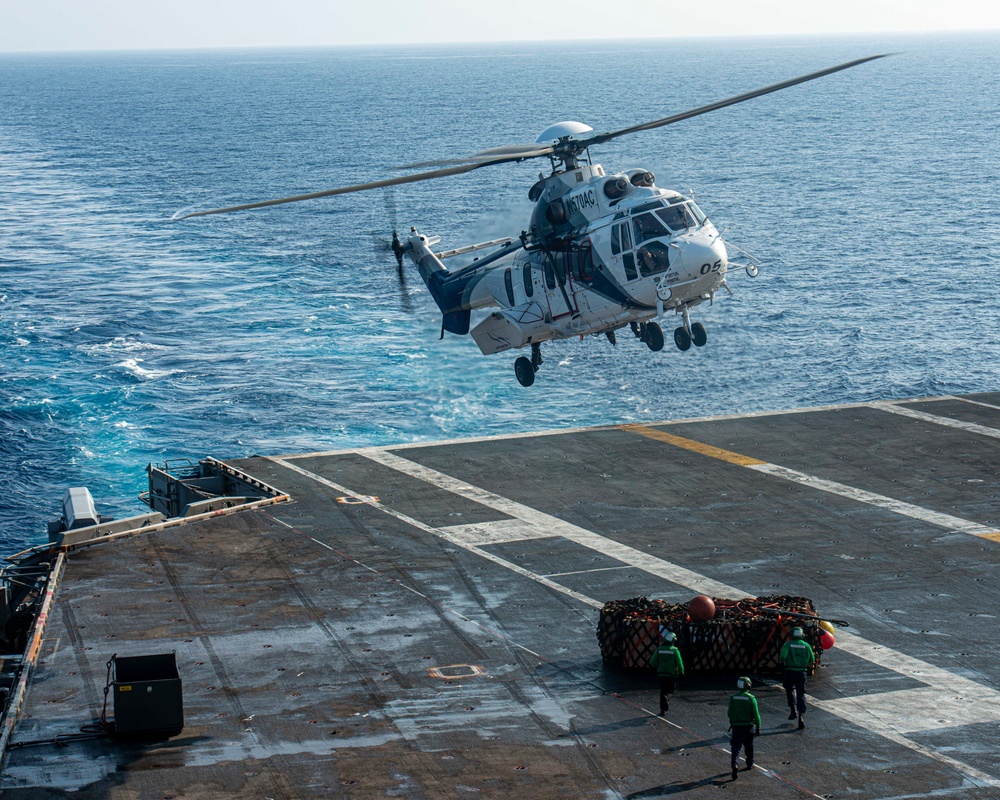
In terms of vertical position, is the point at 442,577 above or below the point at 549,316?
below

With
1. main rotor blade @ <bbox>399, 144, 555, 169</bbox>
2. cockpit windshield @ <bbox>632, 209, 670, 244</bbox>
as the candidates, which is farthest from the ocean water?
cockpit windshield @ <bbox>632, 209, 670, 244</bbox>

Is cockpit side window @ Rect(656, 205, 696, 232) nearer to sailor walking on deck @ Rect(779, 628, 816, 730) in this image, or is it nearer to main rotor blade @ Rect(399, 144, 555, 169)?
main rotor blade @ Rect(399, 144, 555, 169)

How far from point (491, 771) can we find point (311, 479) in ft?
68.9

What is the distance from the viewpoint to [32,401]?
63688 mm

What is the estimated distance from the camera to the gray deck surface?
22.3 meters

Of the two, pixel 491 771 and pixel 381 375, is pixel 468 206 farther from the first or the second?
pixel 491 771

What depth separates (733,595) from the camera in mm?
30984

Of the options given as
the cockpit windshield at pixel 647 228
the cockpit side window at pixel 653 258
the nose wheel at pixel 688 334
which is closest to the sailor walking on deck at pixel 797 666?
the cockpit side window at pixel 653 258

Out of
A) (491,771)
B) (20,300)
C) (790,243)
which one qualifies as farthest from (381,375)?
(491,771)

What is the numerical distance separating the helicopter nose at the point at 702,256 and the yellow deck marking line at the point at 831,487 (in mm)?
8787

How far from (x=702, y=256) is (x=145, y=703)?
63.5 feet

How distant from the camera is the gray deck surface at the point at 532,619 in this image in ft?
73.3

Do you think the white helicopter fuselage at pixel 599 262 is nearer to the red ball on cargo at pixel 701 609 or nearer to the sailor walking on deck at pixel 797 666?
the red ball on cargo at pixel 701 609

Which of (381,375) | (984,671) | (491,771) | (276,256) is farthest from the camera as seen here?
(276,256)
